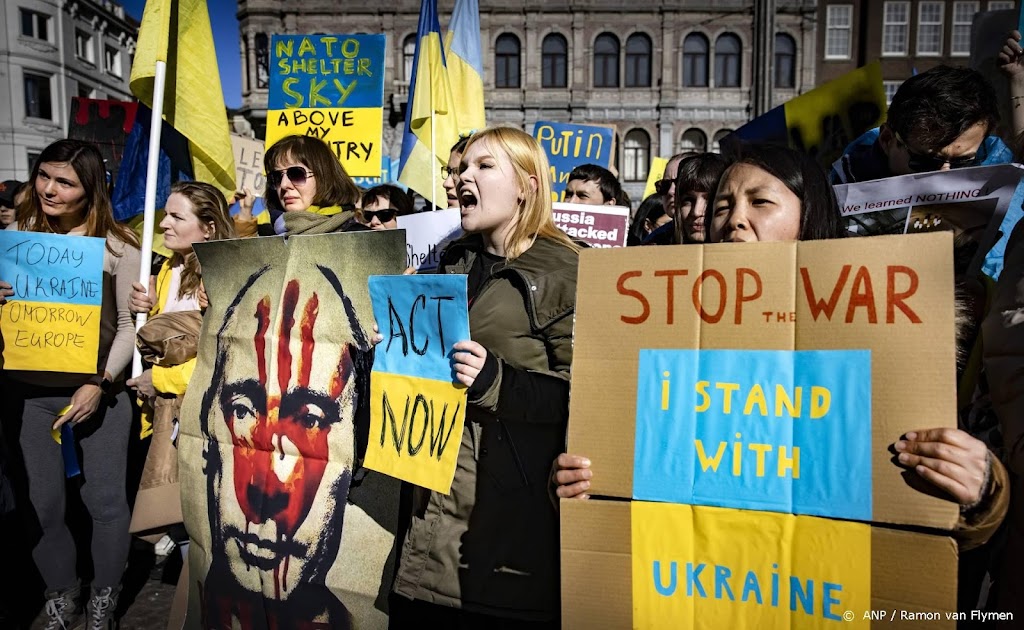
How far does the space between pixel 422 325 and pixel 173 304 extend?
172 centimetres

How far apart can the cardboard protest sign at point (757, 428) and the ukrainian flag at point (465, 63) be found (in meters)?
4.74

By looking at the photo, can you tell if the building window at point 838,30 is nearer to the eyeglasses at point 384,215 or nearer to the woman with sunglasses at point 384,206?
the woman with sunglasses at point 384,206

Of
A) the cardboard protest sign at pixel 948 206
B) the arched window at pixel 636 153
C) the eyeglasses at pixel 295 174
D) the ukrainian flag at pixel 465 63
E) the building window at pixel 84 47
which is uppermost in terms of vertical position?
the building window at pixel 84 47

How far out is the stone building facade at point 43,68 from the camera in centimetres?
3319

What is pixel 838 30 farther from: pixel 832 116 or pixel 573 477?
pixel 573 477

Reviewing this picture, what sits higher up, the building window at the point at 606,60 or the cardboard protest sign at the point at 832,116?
the building window at the point at 606,60

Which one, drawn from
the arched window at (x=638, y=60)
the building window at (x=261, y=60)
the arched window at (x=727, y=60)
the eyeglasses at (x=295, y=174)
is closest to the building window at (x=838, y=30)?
the arched window at (x=727, y=60)

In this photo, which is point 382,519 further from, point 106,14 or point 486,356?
point 106,14

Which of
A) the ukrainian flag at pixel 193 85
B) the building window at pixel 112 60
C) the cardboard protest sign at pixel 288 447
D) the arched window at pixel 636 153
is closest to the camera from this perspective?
the cardboard protest sign at pixel 288 447

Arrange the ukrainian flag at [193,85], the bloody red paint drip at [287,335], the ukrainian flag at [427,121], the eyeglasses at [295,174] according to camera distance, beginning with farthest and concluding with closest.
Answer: the ukrainian flag at [427,121] < the ukrainian flag at [193,85] < the eyeglasses at [295,174] < the bloody red paint drip at [287,335]

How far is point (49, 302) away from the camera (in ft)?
9.17

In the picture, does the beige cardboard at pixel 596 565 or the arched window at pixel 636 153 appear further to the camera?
the arched window at pixel 636 153

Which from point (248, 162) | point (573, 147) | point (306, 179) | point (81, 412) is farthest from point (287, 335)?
point (248, 162)

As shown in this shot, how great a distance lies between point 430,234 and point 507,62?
28628 millimetres
